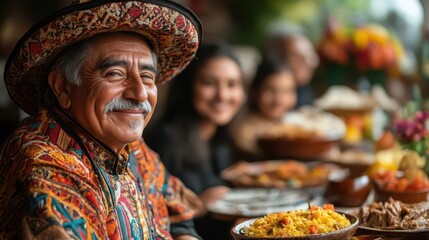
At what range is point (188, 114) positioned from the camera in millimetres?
4449

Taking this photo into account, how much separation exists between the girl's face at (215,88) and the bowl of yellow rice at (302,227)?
2154 mm

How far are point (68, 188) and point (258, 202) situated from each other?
5.45 ft

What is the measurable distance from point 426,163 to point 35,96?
2.01 metres

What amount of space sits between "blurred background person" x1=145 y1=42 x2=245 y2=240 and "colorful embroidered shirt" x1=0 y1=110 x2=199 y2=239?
1688 millimetres

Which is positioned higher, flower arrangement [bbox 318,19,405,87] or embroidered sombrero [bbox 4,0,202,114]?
flower arrangement [bbox 318,19,405,87]

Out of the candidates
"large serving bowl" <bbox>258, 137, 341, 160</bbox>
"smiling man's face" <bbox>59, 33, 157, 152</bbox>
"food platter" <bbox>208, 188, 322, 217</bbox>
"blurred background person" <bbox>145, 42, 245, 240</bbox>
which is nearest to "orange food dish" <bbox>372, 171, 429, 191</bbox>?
"food platter" <bbox>208, 188, 322, 217</bbox>

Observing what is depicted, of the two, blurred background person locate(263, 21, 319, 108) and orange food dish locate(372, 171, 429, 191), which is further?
blurred background person locate(263, 21, 319, 108)

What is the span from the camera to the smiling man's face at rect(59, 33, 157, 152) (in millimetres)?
2242

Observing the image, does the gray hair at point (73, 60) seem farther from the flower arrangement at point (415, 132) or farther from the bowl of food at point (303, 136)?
the bowl of food at point (303, 136)

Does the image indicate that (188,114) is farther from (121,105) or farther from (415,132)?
(121,105)

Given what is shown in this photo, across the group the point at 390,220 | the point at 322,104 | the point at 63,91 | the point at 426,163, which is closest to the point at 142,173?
the point at 63,91

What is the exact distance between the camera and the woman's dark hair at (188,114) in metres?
4.32

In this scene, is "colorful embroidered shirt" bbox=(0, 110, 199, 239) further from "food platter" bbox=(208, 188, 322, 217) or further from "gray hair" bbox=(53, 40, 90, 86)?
"food platter" bbox=(208, 188, 322, 217)

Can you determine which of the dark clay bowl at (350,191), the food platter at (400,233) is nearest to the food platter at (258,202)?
the dark clay bowl at (350,191)
